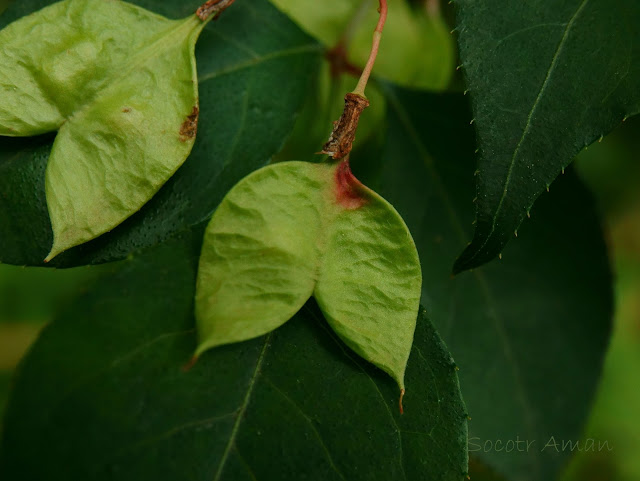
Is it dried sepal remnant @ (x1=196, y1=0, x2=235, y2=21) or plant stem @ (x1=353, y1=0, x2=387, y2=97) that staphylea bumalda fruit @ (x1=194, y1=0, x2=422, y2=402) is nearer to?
plant stem @ (x1=353, y1=0, x2=387, y2=97)

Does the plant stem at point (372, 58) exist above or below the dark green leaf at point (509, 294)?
above

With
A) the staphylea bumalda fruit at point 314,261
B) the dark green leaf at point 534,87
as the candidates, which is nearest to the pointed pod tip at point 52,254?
the staphylea bumalda fruit at point 314,261

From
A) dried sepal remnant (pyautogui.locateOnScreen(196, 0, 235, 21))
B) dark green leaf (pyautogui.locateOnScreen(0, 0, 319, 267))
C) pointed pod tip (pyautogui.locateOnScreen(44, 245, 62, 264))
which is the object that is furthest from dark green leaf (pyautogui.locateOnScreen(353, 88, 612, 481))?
pointed pod tip (pyautogui.locateOnScreen(44, 245, 62, 264))

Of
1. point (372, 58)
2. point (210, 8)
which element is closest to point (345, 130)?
point (372, 58)

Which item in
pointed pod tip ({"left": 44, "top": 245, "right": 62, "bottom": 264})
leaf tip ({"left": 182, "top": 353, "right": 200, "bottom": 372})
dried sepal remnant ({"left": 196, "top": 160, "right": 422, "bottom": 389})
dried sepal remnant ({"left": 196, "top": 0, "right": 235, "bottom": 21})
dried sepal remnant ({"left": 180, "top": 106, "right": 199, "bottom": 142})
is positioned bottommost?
leaf tip ({"left": 182, "top": 353, "right": 200, "bottom": 372})

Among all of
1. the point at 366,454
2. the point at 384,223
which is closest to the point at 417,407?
the point at 366,454

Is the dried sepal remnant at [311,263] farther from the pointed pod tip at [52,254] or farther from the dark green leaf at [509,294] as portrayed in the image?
the dark green leaf at [509,294]

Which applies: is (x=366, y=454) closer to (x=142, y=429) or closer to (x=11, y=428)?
(x=142, y=429)
